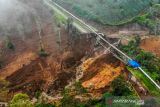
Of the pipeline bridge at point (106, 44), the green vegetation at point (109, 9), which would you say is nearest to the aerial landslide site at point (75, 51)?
the green vegetation at point (109, 9)

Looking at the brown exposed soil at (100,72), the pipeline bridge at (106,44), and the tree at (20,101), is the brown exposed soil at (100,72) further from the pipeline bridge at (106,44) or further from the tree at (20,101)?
the tree at (20,101)

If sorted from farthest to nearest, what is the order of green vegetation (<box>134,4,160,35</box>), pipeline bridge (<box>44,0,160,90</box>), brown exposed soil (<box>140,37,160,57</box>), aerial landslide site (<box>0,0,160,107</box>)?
green vegetation (<box>134,4,160,35</box>) → brown exposed soil (<box>140,37,160,57</box>) → pipeline bridge (<box>44,0,160,90</box>) → aerial landslide site (<box>0,0,160,107</box>)

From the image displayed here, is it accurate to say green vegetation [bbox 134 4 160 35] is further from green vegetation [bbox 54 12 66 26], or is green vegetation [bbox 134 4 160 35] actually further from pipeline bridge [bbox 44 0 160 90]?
green vegetation [bbox 54 12 66 26]

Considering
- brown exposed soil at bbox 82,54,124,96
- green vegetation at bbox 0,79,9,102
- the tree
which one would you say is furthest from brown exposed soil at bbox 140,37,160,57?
the tree

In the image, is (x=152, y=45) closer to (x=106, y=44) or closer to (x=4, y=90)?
(x=106, y=44)

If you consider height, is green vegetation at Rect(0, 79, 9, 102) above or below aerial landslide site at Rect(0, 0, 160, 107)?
below

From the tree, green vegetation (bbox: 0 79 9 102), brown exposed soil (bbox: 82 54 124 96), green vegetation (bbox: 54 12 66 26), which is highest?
green vegetation (bbox: 54 12 66 26)

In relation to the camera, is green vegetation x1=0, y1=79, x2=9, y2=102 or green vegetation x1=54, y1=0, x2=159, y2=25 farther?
green vegetation x1=54, y1=0, x2=159, y2=25

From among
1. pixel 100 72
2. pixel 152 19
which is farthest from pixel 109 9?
pixel 100 72
